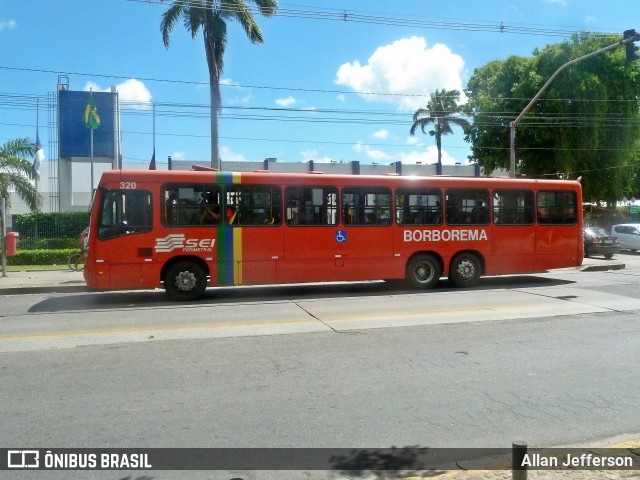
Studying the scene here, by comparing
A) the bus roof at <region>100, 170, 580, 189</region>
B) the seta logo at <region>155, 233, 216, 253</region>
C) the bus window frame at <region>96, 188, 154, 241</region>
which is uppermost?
the bus roof at <region>100, 170, 580, 189</region>

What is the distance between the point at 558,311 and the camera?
1060 cm

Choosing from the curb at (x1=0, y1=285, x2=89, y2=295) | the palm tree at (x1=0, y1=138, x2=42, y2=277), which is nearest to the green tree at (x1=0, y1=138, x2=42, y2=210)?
the palm tree at (x1=0, y1=138, x2=42, y2=277)

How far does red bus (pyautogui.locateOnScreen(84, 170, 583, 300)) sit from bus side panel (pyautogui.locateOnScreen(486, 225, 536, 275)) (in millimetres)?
28

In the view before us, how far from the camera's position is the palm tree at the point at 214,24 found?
2242 cm

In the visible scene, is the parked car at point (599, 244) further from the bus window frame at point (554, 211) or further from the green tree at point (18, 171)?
the green tree at point (18, 171)

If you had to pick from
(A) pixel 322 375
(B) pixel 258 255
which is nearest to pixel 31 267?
(B) pixel 258 255

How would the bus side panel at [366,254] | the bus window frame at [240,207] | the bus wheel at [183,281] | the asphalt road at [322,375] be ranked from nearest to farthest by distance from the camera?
the asphalt road at [322,375] → the bus wheel at [183,281] → the bus window frame at [240,207] → the bus side panel at [366,254]

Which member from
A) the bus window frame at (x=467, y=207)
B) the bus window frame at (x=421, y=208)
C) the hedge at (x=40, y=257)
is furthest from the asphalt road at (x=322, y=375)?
the hedge at (x=40, y=257)

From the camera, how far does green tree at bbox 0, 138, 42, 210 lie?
2458cm

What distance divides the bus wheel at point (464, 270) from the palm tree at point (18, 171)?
65.4 feet

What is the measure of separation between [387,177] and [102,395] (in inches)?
385

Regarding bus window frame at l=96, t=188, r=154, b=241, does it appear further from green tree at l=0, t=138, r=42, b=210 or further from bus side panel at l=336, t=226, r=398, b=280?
green tree at l=0, t=138, r=42, b=210

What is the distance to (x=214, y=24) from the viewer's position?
23125 mm

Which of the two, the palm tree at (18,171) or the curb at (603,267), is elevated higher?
the palm tree at (18,171)
